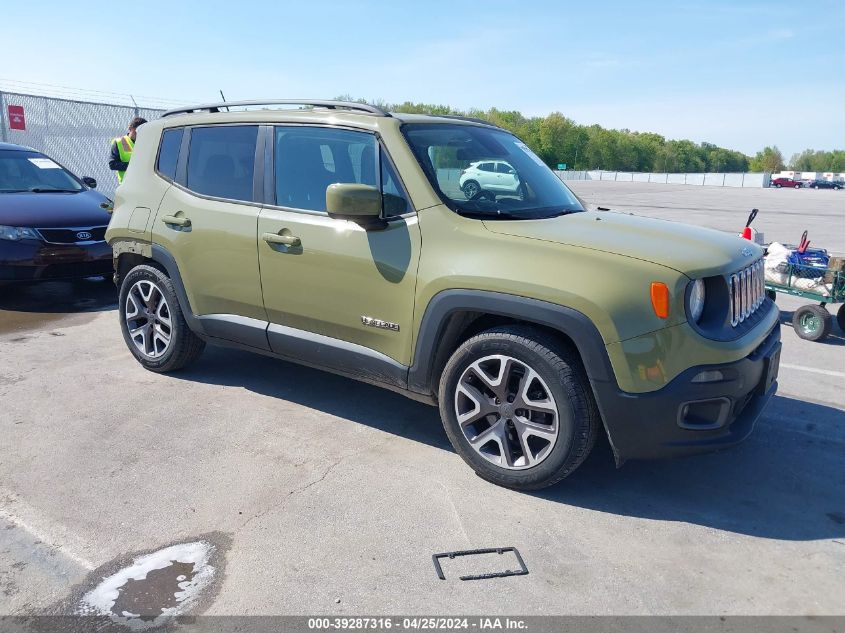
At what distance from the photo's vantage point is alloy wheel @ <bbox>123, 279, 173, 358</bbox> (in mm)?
5066

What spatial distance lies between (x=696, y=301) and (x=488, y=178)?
4.70 feet

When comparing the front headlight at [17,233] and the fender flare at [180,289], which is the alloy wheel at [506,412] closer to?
the fender flare at [180,289]

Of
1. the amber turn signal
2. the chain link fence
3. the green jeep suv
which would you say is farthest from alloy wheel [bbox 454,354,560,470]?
the chain link fence

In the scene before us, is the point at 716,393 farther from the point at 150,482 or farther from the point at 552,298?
the point at 150,482

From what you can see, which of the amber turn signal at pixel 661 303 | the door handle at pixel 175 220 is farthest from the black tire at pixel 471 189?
the door handle at pixel 175 220

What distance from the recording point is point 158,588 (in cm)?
271

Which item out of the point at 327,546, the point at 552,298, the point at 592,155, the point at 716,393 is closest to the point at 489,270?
the point at 552,298

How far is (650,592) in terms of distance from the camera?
9.01ft

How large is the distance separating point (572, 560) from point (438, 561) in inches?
22.7

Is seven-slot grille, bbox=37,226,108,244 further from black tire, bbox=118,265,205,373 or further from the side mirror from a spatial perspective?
the side mirror

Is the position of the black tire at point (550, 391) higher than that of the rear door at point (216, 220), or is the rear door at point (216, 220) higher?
the rear door at point (216, 220)

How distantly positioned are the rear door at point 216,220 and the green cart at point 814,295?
15.7 feet

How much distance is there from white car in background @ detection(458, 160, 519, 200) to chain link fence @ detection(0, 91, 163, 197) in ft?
39.5

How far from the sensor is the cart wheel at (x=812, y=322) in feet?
21.3
